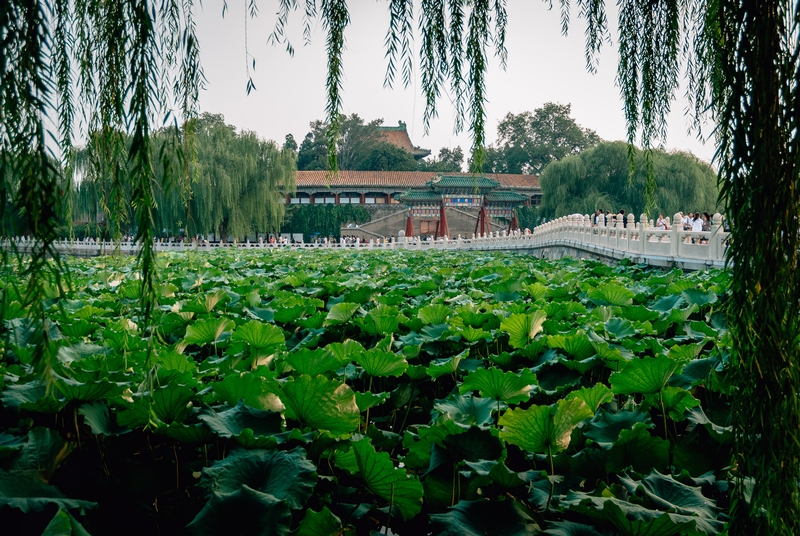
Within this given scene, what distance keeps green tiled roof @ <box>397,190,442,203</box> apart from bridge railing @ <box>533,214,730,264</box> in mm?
17371

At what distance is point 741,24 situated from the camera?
685 mm

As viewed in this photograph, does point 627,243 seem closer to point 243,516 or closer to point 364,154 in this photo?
point 243,516

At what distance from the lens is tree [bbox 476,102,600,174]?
4212cm

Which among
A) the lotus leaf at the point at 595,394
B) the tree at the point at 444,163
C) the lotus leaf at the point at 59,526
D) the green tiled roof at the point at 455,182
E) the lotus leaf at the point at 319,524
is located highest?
the tree at the point at 444,163

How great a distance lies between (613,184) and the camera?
85.1 feet

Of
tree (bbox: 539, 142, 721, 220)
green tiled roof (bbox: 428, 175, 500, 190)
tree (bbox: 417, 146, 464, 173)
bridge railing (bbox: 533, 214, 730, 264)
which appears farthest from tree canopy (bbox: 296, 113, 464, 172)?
bridge railing (bbox: 533, 214, 730, 264)

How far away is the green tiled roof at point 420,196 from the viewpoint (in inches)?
1233

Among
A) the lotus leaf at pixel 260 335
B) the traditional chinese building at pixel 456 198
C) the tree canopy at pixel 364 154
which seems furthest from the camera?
the tree canopy at pixel 364 154

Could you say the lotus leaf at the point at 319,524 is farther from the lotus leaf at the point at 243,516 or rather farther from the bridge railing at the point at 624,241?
the bridge railing at the point at 624,241

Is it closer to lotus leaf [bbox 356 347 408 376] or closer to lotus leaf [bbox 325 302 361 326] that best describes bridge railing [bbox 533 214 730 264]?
lotus leaf [bbox 325 302 361 326]

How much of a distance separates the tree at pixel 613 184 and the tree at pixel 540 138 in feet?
50.7

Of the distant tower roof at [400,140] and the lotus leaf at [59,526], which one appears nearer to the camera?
the lotus leaf at [59,526]

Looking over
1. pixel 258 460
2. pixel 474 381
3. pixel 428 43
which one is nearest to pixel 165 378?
pixel 258 460

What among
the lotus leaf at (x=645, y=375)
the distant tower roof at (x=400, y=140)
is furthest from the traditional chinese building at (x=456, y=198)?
the lotus leaf at (x=645, y=375)
